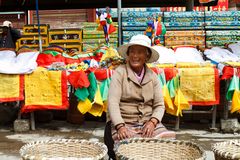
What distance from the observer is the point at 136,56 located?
139 inches

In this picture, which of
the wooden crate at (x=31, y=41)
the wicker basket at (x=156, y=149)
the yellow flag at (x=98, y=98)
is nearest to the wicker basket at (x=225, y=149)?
the wicker basket at (x=156, y=149)

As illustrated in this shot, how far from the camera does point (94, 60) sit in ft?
20.3

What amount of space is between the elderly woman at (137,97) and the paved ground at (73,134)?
1837 mm

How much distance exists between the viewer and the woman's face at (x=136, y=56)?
11.6ft

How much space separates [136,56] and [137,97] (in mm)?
343

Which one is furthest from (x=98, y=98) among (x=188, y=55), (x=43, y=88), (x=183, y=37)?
(x=183, y=37)

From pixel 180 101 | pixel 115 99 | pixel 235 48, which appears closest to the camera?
pixel 115 99

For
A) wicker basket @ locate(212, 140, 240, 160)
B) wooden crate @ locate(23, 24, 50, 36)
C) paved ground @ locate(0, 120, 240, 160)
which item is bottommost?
paved ground @ locate(0, 120, 240, 160)

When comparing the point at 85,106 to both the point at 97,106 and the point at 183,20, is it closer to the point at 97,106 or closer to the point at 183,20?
the point at 97,106

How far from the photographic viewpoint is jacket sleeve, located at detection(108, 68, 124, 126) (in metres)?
3.43

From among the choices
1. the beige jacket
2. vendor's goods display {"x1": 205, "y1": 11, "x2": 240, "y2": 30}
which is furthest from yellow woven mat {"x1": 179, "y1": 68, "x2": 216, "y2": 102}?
vendor's goods display {"x1": 205, "y1": 11, "x2": 240, "y2": 30}

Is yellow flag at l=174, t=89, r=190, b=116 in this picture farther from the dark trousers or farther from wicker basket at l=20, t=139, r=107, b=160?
wicker basket at l=20, t=139, r=107, b=160

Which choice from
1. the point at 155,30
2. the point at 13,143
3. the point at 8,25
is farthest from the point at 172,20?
the point at 13,143

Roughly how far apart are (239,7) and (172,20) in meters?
9.65
